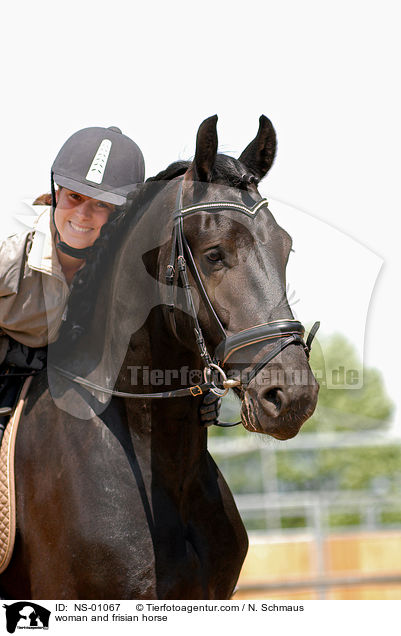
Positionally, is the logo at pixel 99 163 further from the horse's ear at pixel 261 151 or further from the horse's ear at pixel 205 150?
the horse's ear at pixel 261 151

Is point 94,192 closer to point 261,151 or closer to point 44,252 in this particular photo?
point 44,252

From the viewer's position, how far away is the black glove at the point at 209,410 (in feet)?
13.2

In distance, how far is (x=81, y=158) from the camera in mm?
4250

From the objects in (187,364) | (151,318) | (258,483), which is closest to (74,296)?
(151,318)

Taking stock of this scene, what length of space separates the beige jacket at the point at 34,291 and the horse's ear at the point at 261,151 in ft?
3.98

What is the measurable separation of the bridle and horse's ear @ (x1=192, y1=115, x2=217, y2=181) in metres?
0.15

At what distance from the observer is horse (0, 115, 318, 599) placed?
3389 millimetres

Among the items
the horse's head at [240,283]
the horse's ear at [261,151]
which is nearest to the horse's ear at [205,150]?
the horse's head at [240,283]

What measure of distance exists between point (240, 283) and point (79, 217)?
1249mm

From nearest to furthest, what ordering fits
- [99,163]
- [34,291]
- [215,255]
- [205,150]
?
[215,255] < [205,150] < [34,291] < [99,163]
